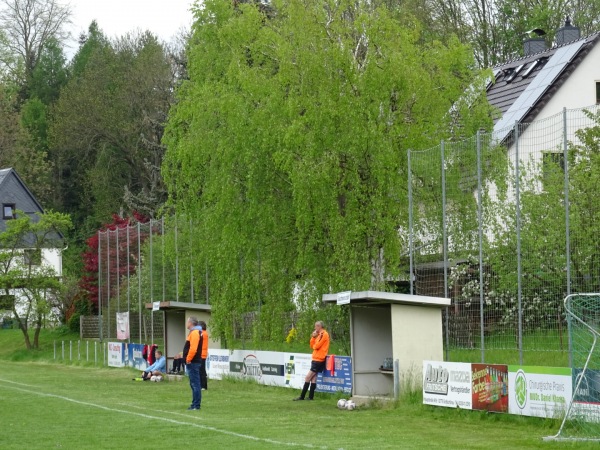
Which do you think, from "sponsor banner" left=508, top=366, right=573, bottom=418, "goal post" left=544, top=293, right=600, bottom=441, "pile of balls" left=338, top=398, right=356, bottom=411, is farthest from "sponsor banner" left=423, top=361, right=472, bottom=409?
"goal post" left=544, top=293, right=600, bottom=441

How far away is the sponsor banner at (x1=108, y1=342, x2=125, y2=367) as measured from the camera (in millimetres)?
44438

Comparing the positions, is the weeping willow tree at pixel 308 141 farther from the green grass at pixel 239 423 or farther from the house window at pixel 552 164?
the house window at pixel 552 164

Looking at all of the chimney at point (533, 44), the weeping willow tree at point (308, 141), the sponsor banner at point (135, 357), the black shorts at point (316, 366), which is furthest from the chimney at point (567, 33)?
the black shorts at point (316, 366)

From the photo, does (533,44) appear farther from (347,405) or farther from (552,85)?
(347,405)

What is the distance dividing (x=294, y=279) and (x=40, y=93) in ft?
223

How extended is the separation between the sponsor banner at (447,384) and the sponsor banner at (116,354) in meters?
23.1

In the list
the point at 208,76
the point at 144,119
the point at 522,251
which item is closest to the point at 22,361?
the point at 144,119

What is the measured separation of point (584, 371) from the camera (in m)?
18.3

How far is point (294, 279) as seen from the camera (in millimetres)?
32094

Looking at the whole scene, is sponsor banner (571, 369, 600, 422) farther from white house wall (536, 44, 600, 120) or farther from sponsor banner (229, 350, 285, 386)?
white house wall (536, 44, 600, 120)

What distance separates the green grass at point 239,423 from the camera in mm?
17609

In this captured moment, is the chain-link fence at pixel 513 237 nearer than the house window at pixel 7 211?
Yes

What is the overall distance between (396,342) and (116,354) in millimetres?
22872

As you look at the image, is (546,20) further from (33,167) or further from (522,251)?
(33,167)
